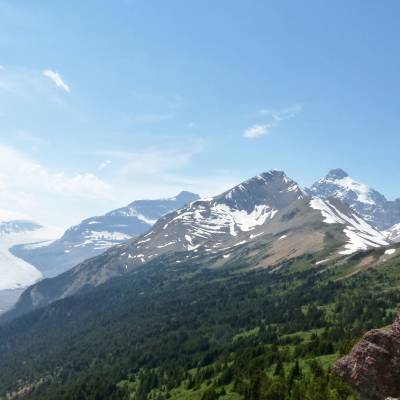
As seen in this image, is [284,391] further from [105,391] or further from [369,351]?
[105,391]

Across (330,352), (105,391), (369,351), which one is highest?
(369,351)

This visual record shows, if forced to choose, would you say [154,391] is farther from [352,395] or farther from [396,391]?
[396,391]

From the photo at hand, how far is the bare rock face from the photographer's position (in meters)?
39.8

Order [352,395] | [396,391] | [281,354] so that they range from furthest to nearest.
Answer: [281,354] < [352,395] < [396,391]

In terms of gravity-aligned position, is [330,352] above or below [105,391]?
above

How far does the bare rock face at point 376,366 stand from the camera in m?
39.8

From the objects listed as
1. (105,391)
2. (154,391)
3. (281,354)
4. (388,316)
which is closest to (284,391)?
(281,354)

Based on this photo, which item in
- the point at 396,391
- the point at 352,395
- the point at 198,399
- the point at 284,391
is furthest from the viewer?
the point at 198,399

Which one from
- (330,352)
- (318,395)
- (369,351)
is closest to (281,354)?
(330,352)

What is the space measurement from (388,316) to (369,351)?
163 m

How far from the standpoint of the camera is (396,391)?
1553 inches

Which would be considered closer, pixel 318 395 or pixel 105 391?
pixel 318 395

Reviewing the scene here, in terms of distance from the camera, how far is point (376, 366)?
133 ft

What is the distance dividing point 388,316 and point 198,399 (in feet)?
323
